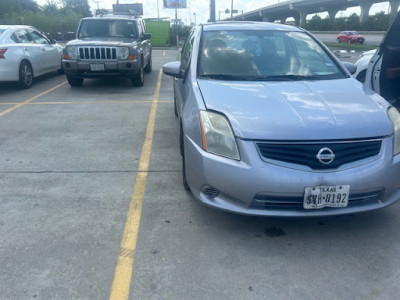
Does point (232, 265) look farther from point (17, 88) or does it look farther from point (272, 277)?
point (17, 88)

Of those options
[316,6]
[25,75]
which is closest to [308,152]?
[25,75]

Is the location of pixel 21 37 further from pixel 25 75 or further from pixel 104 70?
→ pixel 104 70

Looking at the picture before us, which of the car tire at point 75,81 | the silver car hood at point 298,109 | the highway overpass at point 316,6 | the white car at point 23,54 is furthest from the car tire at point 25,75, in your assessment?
the highway overpass at point 316,6

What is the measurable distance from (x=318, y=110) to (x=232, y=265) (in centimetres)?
140

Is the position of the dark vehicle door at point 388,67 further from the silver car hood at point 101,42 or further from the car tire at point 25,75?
the car tire at point 25,75

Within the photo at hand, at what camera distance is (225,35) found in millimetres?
4434

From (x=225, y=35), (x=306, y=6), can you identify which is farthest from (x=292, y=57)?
(x=306, y=6)

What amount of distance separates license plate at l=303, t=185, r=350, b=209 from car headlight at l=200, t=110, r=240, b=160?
58 centimetres

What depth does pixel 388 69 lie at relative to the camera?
5531 mm

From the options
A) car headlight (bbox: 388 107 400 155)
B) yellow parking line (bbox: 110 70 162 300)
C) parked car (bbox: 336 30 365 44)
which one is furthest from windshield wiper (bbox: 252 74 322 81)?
parked car (bbox: 336 30 365 44)

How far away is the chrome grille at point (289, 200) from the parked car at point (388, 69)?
10.7ft

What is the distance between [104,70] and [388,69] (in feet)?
19.9

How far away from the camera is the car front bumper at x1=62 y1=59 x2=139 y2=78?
8.73m

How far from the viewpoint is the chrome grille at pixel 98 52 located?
28.5 ft
